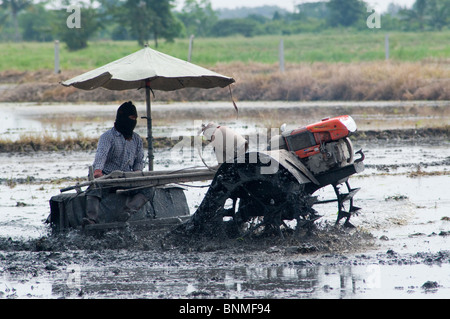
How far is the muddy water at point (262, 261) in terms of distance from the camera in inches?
238

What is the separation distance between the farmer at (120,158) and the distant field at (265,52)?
76.1 ft

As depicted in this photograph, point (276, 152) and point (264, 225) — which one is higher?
point (276, 152)

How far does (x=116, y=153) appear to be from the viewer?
8.34 m

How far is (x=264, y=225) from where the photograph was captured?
754 centimetres

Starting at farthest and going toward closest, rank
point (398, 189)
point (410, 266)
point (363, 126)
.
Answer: point (363, 126) → point (398, 189) → point (410, 266)

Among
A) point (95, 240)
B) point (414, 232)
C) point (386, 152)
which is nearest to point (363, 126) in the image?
point (386, 152)

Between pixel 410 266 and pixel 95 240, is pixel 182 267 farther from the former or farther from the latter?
pixel 410 266

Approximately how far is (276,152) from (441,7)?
58572 millimetres

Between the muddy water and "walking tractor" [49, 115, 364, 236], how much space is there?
0.31 m

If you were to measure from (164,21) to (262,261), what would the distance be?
142ft

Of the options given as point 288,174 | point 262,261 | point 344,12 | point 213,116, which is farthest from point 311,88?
point 344,12

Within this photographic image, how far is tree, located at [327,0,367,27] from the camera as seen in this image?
67.9 meters

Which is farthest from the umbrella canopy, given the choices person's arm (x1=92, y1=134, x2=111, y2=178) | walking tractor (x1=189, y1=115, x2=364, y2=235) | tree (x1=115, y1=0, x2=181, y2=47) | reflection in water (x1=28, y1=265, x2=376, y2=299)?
tree (x1=115, y1=0, x2=181, y2=47)

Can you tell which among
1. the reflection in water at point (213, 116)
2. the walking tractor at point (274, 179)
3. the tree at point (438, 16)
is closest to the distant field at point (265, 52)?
→ the reflection in water at point (213, 116)
